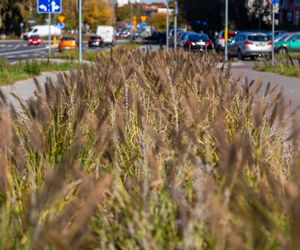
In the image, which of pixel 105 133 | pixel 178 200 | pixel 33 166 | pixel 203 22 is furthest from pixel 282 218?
pixel 203 22

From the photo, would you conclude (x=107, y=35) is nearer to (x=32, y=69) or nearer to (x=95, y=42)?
(x=95, y=42)

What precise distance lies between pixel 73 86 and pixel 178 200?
13.5ft

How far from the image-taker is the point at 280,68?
99.2 feet

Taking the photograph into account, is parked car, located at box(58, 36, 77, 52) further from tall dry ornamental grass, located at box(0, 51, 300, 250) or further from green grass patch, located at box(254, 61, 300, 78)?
tall dry ornamental grass, located at box(0, 51, 300, 250)

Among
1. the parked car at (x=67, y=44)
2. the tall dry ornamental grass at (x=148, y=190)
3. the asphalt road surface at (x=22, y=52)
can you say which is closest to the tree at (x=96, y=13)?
the asphalt road surface at (x=22, y=52)

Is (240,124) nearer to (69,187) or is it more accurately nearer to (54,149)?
(54,149)

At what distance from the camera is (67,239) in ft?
7.88

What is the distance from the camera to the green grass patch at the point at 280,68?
92.8ft

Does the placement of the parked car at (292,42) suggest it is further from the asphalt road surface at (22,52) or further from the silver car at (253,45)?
the asphalt road surface at (22,52)

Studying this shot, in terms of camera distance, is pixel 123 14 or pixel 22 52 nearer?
pixel 22 52

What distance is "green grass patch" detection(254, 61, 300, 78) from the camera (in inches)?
1113

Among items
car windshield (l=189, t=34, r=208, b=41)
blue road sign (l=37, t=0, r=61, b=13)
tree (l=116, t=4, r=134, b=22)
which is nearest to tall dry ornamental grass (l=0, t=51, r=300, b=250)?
blue road sign (l=37, t=0, r=61, b=13)

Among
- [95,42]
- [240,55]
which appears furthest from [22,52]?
[240,55]

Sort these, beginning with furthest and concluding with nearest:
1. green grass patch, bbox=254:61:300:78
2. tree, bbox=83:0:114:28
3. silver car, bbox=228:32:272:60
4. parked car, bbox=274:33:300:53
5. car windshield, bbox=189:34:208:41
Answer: tree, bbox=83:0:114:28 → parked car, bbox=274:33:300:53 → car windshield, bbox=189:34:208:41 → silver car, bbox=228:32:272:60 → green grass patch, bbox=254:61:300:78
